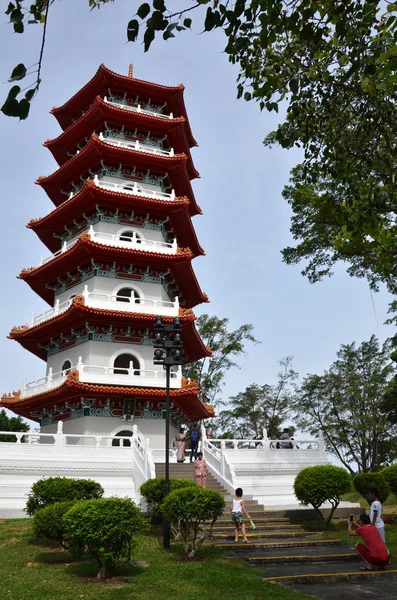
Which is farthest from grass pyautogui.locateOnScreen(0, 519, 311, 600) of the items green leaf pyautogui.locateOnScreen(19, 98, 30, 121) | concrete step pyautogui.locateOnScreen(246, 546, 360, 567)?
green leaf pyautogui.locateOnScreen(19, 98, 30, 121)

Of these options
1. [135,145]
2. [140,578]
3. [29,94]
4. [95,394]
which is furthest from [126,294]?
[29,94]

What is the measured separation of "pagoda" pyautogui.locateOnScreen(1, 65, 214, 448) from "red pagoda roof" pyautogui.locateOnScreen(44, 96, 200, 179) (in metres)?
0.05

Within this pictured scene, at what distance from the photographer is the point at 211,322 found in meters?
35.5

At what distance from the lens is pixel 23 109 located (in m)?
3.43

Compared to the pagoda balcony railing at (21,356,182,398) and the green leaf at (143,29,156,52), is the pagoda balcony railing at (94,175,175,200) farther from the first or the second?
the green leaf at (143,29,156,52)

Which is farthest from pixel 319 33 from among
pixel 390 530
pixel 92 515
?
pixel 390 530

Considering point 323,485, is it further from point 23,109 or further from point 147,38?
point 23,109

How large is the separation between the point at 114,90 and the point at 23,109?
931 inches

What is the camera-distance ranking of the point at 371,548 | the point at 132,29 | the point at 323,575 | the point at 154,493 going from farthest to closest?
the point at 154,493
the point at 371,548
the point at 323,575
the point at 132,29

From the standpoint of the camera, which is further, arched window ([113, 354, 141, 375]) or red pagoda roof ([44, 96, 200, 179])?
red pagoda roof ([44, 96, 200, 179])

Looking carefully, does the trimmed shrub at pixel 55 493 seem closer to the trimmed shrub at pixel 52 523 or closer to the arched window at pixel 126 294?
the trimmed shrub at pixel 52 523

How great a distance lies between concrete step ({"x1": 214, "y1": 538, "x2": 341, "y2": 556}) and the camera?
10268 millimetres

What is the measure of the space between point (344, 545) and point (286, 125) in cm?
890

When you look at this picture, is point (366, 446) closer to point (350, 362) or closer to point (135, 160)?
point (350, 362)
